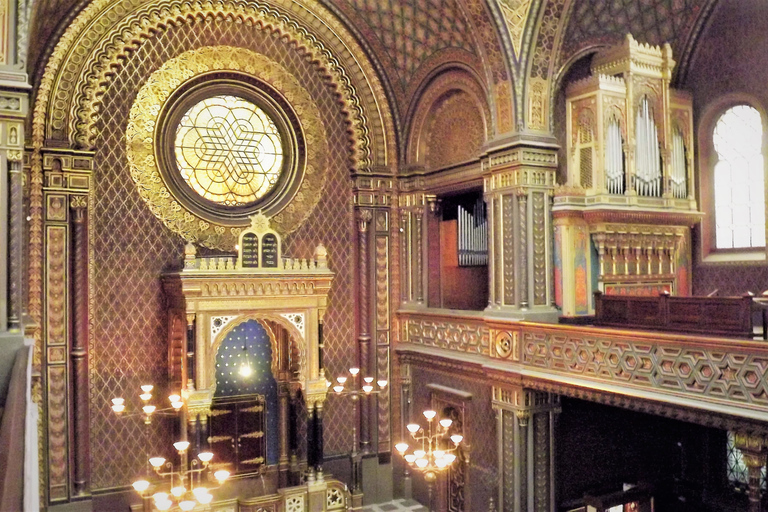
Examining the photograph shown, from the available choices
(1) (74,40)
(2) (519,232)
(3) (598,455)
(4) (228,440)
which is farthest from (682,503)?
(1) (74,40)

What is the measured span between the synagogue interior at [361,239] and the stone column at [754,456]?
1470 mm

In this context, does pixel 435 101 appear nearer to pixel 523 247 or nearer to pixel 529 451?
pixel 523 247

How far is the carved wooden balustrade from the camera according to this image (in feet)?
22.0

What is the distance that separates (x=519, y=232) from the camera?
9922mm

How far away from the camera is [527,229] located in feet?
32.3

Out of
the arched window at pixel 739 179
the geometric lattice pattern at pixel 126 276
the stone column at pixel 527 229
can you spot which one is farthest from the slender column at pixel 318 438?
the arched window at pixel 739 179

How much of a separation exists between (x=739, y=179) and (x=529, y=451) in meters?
5.14

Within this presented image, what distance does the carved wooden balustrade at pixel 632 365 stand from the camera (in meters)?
6.70

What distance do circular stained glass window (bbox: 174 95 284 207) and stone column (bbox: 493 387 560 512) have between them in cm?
532

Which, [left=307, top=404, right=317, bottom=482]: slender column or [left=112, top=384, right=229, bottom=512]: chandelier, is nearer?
[left=112, top=384, right=229, bottom=512]: chandelier

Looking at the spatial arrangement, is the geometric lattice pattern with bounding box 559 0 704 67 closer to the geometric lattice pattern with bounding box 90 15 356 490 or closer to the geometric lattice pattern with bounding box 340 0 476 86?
the geometric lattice pattern with bounding box 340 0 476 86

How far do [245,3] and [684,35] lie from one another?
271 inches

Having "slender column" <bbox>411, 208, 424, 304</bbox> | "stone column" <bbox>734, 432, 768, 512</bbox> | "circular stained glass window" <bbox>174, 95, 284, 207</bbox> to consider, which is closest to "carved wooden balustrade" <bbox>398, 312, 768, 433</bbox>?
"stone column" <bbox>734, 432, 768, 512</bbox>

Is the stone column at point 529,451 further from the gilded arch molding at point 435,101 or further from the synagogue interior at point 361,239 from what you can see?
the gilded arch molding at point 435,101
